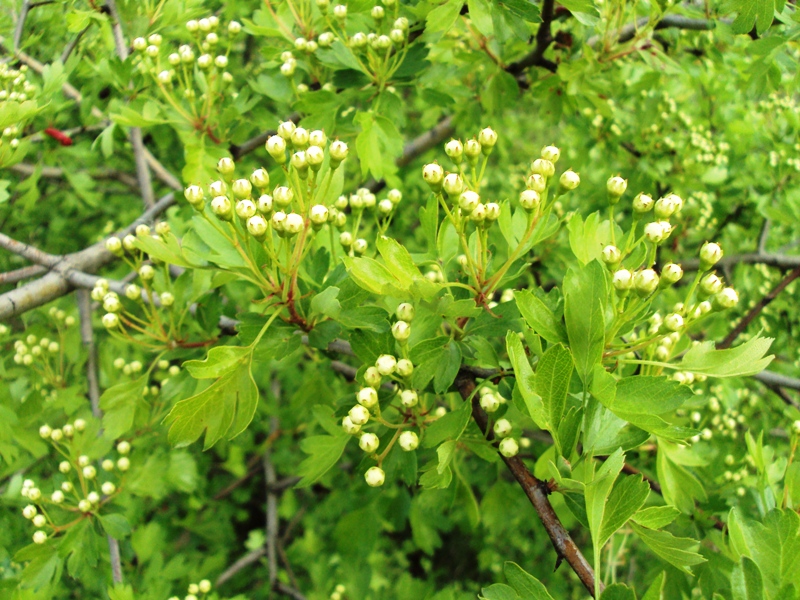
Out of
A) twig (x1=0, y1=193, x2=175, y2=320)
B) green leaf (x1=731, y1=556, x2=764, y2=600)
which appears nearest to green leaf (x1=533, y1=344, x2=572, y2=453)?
green leaf (x1=731, y1=556, x2=764, y2=600)

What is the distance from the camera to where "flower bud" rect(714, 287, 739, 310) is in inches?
44.7

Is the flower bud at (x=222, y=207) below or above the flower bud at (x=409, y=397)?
above

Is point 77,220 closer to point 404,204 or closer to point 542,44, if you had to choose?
point 404,204

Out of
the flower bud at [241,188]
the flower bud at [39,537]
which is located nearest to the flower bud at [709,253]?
Answer: the flower bud at [241,188]

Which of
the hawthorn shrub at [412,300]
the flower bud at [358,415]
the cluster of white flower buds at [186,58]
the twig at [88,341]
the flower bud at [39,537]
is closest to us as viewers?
the hawthorn shrub at [412,300]

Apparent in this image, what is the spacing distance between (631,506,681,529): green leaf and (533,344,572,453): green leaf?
0.61 ft

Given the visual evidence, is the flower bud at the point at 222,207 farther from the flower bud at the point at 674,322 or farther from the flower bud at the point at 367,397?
the flower bud at the point at 674,322

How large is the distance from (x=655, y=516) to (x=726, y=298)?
443 mm

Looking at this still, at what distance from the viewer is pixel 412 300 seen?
1157mm

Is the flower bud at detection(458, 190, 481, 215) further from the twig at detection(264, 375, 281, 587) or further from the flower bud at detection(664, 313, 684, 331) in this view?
the twig at detection(264, 375, 281, 587)

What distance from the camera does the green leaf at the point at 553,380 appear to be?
3.42 ft

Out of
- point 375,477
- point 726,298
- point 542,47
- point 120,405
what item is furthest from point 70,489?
point 542,47

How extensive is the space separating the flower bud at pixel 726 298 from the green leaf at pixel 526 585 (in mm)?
639

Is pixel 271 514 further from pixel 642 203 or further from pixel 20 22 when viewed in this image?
pixel 642 203
